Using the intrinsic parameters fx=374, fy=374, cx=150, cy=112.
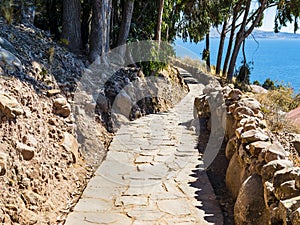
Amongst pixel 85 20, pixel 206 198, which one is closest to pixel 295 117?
pixel 206 198

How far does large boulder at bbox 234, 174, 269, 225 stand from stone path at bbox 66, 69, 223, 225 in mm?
327

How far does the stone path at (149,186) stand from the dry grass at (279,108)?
130 cm

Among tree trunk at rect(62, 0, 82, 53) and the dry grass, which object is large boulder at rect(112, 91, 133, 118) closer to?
tree trunk at rect(62, 0, 82, 53)

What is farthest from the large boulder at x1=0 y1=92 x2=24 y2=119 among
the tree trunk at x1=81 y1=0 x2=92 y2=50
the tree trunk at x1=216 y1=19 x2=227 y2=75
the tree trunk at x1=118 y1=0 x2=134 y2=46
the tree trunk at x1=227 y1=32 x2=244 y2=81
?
the tree trunk at x1=216 y1=19 x2=227 y2=75

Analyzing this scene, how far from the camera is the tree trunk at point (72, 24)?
7.76 m

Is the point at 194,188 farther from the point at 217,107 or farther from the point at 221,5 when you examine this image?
the point at 221,5

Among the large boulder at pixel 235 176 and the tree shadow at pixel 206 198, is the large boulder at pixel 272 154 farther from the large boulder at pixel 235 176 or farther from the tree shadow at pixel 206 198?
the tree shadow at pixel 206 198

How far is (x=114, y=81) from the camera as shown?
7.66m

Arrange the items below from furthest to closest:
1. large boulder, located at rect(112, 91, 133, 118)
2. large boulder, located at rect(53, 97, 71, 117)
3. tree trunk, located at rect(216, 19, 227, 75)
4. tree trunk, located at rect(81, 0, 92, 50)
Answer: tree trunk, located at rect(216, 19, 227, 75), tree trunk, located at rect(81, 0, 92, 50), large boulder, located at rect(112, 91, 133, 118), large boulder, located at rect(53, 97, 71, 117)

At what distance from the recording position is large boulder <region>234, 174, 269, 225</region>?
9.95 ft

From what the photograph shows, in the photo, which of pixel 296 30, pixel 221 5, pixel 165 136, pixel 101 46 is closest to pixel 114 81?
pixel 101 46

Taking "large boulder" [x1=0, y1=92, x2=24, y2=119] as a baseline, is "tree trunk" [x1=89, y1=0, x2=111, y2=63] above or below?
above

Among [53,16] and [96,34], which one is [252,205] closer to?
[96,34]

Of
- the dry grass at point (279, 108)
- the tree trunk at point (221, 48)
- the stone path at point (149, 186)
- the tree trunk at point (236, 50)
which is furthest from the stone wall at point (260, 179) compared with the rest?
the tree trunk at point (221, 48)
